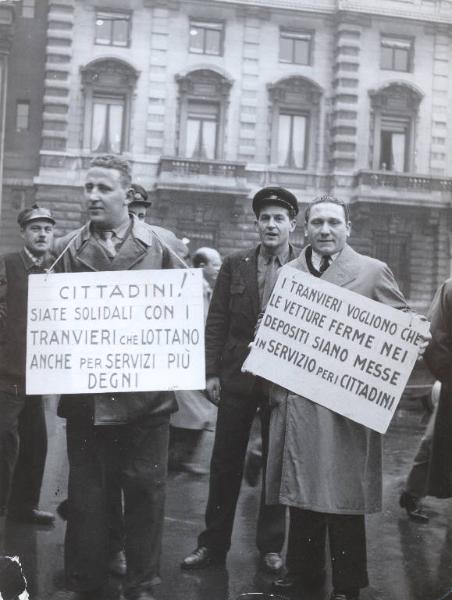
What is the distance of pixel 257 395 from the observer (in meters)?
3.68

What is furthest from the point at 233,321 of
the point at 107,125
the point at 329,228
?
the point at 107,125

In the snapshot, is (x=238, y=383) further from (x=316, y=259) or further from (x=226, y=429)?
(x=316, y=259)

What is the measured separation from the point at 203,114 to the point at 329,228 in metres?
7.14

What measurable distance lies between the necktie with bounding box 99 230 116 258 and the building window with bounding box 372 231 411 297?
6.74 meters

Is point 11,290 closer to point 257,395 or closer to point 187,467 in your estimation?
point 257,395

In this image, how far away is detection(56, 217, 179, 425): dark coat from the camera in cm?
287

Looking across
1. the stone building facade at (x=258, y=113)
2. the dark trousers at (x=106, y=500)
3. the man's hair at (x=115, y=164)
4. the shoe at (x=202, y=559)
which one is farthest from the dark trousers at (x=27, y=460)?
the stone building facade at (x=258, y=113)

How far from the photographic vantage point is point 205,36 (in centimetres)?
1005

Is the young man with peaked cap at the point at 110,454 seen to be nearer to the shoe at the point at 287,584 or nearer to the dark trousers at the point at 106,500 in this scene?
the dark trousers at the point at 106,500

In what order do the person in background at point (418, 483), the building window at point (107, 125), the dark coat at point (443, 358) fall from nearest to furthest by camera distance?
the dark coat at point (443, 358), the person in background at point (418, 483), the building window at point (107, 125)

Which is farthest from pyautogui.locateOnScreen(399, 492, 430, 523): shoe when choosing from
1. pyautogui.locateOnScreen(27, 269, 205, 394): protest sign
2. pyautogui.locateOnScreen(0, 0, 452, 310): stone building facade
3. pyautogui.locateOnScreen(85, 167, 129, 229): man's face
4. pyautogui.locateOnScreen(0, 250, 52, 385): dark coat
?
pyautogui.locateOnScreen(0, 0, 452, 310): stone building facade

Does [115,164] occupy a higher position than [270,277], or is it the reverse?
[115,164]

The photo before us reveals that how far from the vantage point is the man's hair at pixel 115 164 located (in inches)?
116

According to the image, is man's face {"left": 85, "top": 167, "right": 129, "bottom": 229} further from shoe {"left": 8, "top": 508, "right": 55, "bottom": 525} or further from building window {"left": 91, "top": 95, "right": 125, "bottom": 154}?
building window {"left": 91, "top": 95, "right": 125, "bottom": 154}
